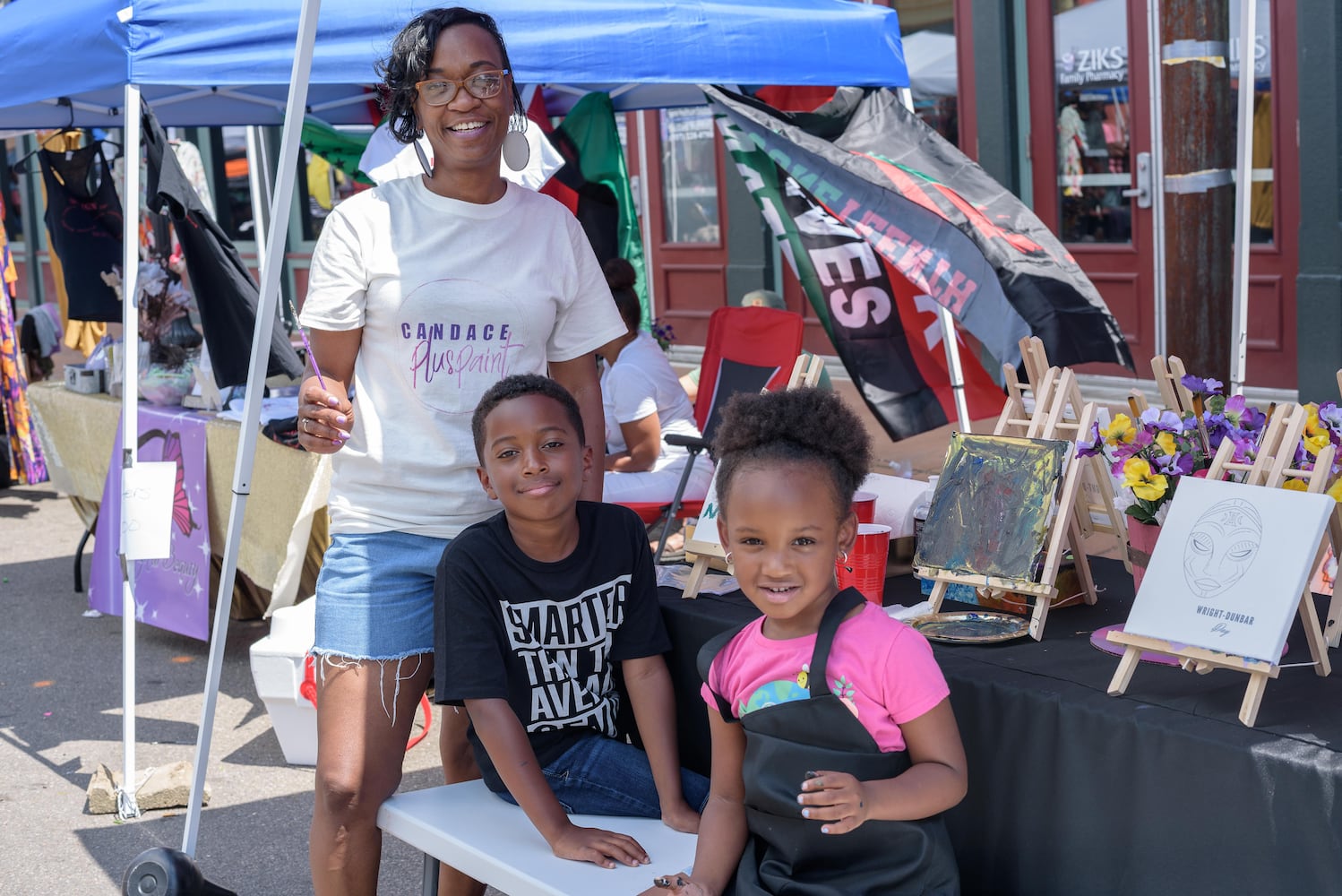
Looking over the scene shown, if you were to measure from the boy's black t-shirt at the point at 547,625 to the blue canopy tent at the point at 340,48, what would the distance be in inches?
31.2

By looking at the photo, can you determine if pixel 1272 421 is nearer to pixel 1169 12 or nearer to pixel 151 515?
pixel 1169 12

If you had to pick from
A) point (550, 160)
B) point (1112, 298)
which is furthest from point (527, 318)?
point (1112, 298)

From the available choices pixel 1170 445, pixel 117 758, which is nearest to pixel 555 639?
pixel 1170 445

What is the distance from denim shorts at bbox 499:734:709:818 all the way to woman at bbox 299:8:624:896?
321mm

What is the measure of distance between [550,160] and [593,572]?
308cm

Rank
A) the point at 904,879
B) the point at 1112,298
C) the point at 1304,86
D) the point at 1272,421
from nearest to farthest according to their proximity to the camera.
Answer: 1. the point at 904,879
2. the point at 1272,421
3. the point at 1304,86
4. the point at 1112,298

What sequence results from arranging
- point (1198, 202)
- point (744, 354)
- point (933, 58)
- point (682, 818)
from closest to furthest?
point (682, 818) < point (1198, 202) < point (744, 354) < point (933, 58)

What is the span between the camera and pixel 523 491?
2584mm

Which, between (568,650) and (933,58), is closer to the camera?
(568,650)

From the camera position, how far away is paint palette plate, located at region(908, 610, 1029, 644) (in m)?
2.72

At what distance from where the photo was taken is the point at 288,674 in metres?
4.34

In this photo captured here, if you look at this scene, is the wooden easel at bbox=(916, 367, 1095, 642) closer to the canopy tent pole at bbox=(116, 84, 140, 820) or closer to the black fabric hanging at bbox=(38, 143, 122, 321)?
the canopy tent pole at bbox=(116, 84, 140, 820)

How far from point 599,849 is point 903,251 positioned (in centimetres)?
222

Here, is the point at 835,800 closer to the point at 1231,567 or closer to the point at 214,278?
the point at 1231,567
